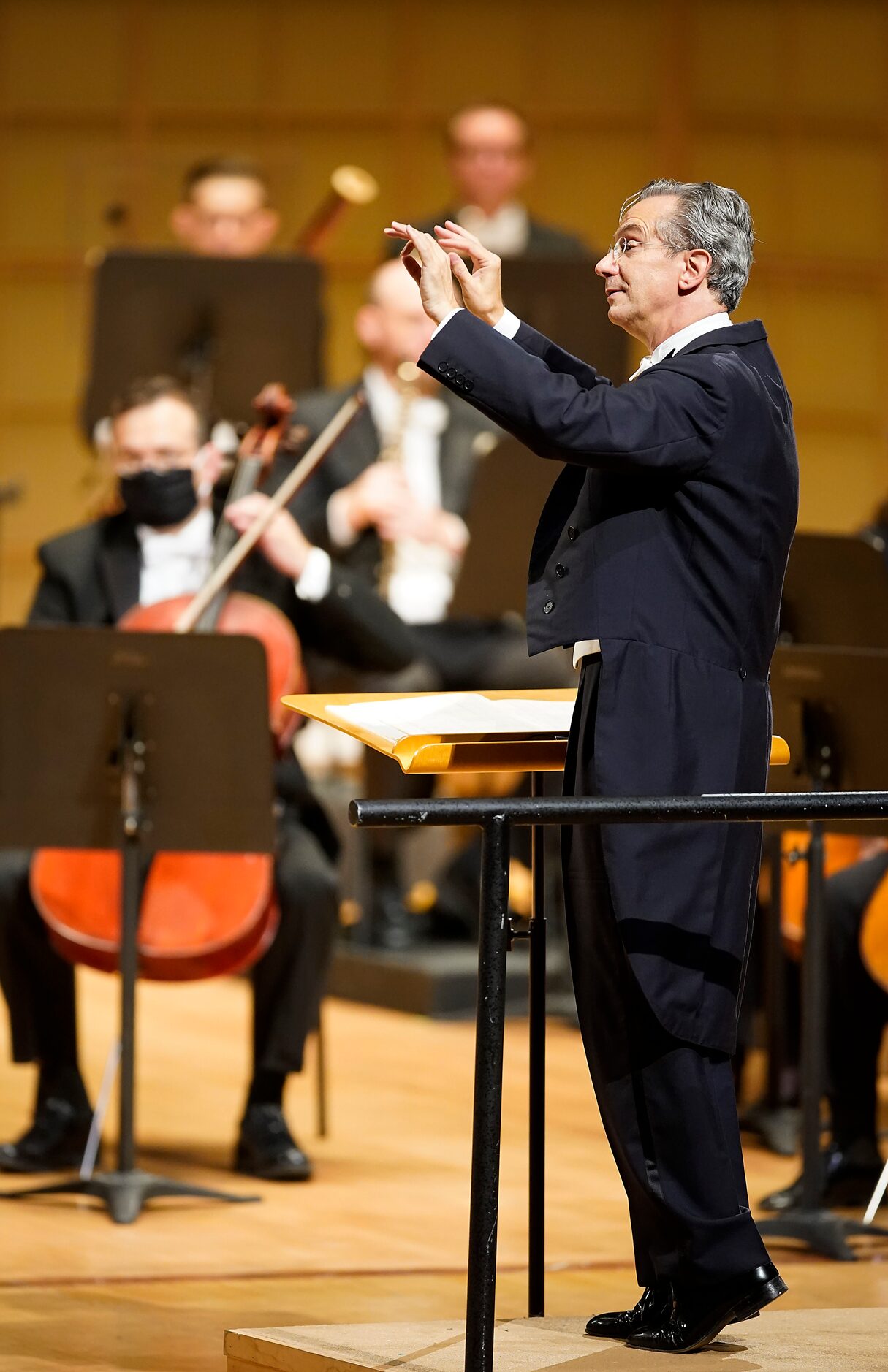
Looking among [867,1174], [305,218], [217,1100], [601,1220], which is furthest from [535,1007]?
[305,218]

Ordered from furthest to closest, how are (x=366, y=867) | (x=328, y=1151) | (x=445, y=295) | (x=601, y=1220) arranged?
(x=366, y=867) < (x=328, y=1151) < (x=601, y=1220) < (x=445, y=295)

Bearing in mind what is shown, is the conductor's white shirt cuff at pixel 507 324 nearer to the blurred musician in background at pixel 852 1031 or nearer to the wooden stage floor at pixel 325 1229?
the wooden stage floor at pixel 325 1229

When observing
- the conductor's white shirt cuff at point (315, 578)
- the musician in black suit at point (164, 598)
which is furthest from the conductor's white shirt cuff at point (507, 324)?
the conductor's white shirt cuff at point (315, 578)

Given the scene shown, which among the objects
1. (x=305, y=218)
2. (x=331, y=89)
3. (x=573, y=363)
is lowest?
(x=573, y=363)

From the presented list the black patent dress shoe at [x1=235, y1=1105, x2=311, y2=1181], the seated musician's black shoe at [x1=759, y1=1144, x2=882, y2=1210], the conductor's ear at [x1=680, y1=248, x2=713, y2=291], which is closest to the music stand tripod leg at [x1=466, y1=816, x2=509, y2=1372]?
the conductor's ear at [x1=680, y1=248, x2=713, y2=291]

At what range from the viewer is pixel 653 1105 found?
1990 millimetres

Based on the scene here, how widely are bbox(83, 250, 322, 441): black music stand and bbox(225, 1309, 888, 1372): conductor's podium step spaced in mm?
2826

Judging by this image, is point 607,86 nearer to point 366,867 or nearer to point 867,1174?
point 366,867

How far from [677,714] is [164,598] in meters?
1.62

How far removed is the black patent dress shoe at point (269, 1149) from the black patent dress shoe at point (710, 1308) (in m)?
1.33

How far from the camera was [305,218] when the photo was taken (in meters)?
7.07

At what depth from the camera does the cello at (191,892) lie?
3125 millimetres

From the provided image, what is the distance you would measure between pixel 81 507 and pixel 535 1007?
5.61 metres

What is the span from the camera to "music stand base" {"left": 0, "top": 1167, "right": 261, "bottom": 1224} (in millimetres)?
3004
